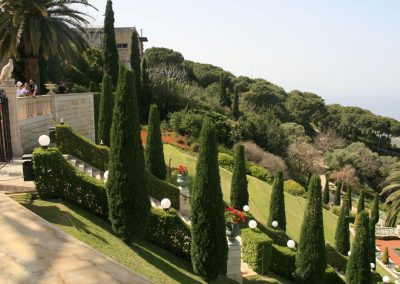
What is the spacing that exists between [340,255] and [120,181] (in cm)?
1635

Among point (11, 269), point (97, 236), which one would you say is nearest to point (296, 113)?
point (97, 236)

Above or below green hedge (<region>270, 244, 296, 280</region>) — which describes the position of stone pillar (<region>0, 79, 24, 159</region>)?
above

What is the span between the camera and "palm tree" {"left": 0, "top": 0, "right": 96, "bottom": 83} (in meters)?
20.5

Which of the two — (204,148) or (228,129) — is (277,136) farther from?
(204,148)

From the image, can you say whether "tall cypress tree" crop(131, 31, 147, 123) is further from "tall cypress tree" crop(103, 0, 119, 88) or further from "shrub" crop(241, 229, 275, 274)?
"shrub" crop(241, 229, 275, 274)

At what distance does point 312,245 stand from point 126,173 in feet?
27.7

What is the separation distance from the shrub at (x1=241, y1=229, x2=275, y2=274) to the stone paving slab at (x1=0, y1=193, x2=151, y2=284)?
1146cm

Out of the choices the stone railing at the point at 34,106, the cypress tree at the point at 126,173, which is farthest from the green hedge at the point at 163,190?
the stone railing at the point at 34,106

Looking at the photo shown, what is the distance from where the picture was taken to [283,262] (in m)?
16.2

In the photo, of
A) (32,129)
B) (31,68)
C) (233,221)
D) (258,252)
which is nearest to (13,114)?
(32,129)

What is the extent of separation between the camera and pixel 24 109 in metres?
17.2

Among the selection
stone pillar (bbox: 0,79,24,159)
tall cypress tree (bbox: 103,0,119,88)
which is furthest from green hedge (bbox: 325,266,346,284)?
tall cypress tree (bbox: 103,0,119,88)

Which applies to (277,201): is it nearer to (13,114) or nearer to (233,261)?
(233,261)

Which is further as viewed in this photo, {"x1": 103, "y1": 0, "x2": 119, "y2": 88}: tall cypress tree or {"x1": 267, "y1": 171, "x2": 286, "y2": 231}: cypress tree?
{"x1": 103, "y1": 0, "x2": 119, "y2": 88}: tall cypress tree
